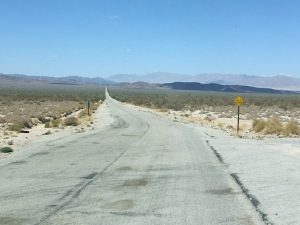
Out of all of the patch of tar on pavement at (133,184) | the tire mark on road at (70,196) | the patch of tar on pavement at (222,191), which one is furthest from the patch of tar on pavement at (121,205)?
the patch of tar on pavement at (222,191)

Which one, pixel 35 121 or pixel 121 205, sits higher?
pixel 121 205

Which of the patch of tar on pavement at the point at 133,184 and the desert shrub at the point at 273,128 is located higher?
the patch of tar on pavement at the point at 133,184

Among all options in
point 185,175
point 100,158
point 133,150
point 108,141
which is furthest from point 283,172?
point 108,141

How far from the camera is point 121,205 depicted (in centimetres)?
906

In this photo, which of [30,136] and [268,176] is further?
[30,136]

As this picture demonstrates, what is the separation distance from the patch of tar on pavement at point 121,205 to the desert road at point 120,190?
2 cm

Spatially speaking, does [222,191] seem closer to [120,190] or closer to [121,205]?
[120,190]

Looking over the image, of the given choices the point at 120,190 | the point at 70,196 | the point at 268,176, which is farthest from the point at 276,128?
the point at 70,196

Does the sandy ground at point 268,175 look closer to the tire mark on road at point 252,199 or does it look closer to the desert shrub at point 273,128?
the tire mark on road at point 252,199

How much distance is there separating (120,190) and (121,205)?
1.51 meters

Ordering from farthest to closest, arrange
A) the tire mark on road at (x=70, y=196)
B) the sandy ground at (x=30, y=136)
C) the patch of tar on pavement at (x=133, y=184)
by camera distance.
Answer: the sandy ground at (x=30, y=136)
the patch of tar on pavement at (x=133, y=184)
the tire mark on road at (x=70, y=196)

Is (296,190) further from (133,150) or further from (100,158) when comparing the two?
(133,150)

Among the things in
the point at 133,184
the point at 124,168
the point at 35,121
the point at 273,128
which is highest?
the point at 133,184

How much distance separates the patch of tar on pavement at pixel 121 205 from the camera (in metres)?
8.87
